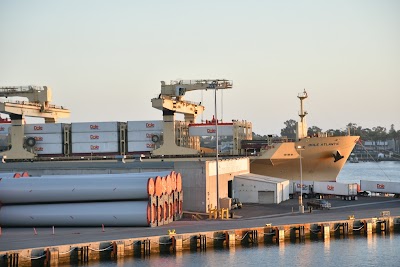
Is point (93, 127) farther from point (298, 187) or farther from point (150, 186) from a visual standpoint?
point (150, 186)

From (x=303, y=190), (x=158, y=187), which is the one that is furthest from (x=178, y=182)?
(x=303, y=190)

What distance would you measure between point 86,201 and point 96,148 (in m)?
45.1

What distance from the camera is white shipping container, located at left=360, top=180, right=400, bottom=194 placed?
7594 cm

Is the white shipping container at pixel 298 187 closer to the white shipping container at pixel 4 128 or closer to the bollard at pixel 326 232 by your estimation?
the bollard at pixel 326 232

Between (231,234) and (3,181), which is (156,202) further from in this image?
(3,181)

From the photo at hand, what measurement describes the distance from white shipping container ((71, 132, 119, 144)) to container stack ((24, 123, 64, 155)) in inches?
76.8

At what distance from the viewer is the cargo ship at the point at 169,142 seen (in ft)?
315

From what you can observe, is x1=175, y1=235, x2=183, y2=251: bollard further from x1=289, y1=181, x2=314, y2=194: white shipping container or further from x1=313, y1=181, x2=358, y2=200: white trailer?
x1=289, y1=181, x2=314, y2=194: white shipping container

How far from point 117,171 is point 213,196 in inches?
310

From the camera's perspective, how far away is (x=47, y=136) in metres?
101

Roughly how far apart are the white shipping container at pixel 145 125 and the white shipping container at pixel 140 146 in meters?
1.66

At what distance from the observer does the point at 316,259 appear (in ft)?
146

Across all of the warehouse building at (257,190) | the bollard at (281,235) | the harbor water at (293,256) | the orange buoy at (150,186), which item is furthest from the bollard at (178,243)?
the warehouse building at (257,190)

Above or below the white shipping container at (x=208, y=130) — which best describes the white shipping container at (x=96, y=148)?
below
